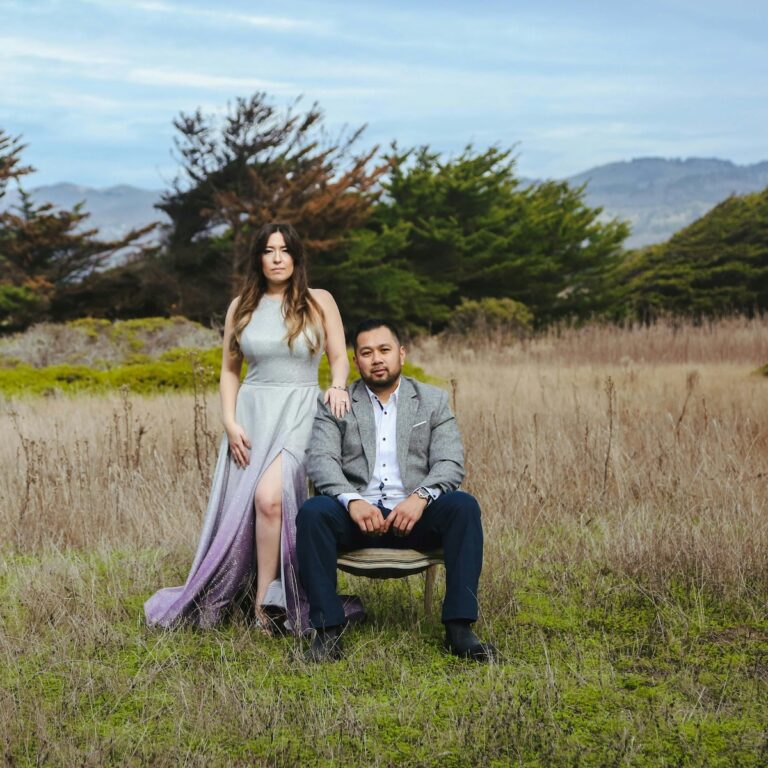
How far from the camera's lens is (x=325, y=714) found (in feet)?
10.8

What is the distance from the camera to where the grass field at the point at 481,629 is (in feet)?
10.4

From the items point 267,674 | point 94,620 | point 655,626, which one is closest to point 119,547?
point 94,620

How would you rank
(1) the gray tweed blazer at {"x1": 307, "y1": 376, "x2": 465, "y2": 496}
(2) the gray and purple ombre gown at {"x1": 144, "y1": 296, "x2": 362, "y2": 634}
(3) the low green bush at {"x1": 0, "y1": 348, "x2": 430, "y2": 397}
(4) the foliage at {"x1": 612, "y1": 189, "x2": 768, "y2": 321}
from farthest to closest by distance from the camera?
1. (4) the foliage at {"x1": 612, "y1": 189, "x2": 768, "y2": 321}
2. (3) the low green bush at {"x1": 0, "y1": 348, "x2": 430, "y2": 397}
3. (2) the gray and purple ombre gown at {"x1": 144, "y1": 296, "x2": 362, "y2": 634}
4. (1) the gray tweed blazer at {"x1": 307, "y1": 376, "x2": 465, "y2": 496}

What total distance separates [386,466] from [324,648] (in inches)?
30.9

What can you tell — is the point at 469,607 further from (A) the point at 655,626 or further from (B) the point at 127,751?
(B) the point at 127,751

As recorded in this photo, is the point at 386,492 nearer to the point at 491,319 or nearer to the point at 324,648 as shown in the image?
the point at 324,648

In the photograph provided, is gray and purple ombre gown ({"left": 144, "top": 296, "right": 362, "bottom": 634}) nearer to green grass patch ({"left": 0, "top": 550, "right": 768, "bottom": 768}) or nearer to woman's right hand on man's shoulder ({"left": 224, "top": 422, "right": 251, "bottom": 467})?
woman's right hand on man's shoulder ({"left": 224, "top": 422, "right": 251, "bottom": 467})

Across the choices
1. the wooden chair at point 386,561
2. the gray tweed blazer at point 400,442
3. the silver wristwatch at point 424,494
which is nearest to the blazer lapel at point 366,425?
the gray tweed blazer at point 400,442

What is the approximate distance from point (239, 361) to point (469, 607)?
1.55m

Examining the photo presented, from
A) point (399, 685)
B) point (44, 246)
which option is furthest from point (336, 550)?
point (44, 246)

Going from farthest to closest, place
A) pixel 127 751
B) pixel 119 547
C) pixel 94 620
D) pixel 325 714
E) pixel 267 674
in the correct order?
pixel 119 547, pixel 94 620, pixel 267 674, pixel 325 714, pixel 127 751

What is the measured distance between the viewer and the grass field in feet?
10.4

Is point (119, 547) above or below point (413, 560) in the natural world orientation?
below

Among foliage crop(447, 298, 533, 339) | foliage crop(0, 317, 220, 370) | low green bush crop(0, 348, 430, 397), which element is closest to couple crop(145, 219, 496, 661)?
low green bush crop(0, 348, 430, 397)
